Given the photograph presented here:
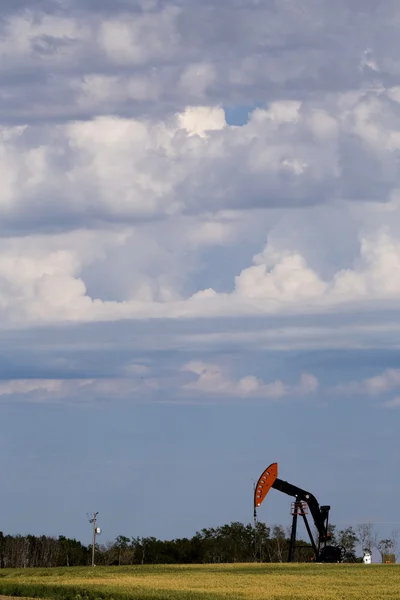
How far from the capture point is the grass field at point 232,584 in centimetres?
5647

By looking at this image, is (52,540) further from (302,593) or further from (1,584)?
(302,593)

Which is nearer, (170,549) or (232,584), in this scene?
(232,584)

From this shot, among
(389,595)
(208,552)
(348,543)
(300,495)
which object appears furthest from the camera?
(348,543)

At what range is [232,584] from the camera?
66312 mm

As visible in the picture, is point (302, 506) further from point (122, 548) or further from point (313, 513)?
point (122, 548)

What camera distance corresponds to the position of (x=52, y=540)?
152000mm

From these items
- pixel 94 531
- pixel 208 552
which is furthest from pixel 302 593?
pixel 208 552

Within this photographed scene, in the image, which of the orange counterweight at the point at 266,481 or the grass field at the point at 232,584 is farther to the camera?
the orange counterweight at the point at 266,481

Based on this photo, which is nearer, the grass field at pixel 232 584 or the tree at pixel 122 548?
the grass field at pixel 232 584

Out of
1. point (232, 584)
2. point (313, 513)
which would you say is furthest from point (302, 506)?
point (232, 584)

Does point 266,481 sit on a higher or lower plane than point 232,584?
higher

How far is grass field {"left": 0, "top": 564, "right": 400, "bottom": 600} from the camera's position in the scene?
56469 mm

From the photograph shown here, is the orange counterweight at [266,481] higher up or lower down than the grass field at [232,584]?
higher up

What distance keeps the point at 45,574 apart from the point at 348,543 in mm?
71382
